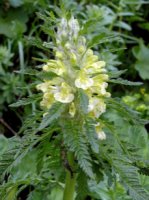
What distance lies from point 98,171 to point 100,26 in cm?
164

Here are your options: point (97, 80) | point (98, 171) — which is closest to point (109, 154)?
point (98, 171)

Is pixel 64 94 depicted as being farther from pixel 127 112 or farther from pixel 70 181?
pixel 70 181

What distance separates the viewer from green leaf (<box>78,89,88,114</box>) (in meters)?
1.45

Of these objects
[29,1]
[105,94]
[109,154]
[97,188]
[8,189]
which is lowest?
[97,188]

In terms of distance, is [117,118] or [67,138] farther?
[117,118]

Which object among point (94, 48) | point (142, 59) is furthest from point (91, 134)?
point (142, 59)

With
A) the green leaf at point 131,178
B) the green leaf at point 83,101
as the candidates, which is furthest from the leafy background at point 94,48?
the green leaf at point 83,101

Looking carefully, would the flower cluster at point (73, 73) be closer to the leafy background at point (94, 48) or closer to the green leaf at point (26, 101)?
the green leaf at point (26, 101)

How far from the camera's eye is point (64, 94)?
5.02ft

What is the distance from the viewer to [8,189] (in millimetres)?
1645

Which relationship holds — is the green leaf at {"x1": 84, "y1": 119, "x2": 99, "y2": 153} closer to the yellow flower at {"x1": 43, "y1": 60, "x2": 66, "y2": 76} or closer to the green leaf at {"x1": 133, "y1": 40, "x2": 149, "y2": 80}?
the yellow flower at {"x1": 43, "y1": 60, "x2": 66, "y2": 76}

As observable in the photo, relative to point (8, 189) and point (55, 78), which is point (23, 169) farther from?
point (55, 78)

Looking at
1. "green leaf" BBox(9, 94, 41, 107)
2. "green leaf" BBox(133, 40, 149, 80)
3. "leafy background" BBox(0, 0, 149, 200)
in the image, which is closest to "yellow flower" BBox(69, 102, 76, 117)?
"green leaf" BBox(9, 94, 41, 107)

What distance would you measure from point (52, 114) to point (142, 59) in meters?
2.22
